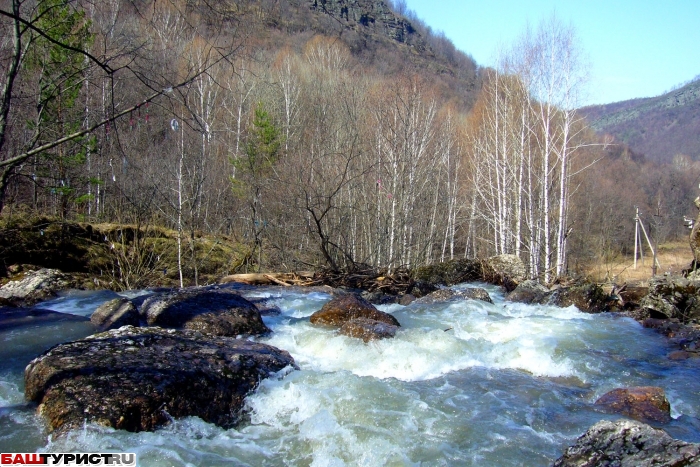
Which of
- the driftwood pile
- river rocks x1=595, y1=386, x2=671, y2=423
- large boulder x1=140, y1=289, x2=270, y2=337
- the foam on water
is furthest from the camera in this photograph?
the driftwood pile

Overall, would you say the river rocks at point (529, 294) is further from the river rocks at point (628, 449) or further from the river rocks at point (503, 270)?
the river rocks at point (628, 449)

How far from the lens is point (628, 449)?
2893 mm

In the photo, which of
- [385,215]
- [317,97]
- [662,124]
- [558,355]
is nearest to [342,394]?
[558,355]

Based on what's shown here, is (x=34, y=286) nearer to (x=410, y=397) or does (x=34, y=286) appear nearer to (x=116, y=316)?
(x=116, y=316)

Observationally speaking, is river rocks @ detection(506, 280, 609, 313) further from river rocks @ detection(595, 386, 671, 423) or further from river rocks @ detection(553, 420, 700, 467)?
river rocks @ detection(553, 420, 700, 467)

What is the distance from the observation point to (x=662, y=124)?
124 meters

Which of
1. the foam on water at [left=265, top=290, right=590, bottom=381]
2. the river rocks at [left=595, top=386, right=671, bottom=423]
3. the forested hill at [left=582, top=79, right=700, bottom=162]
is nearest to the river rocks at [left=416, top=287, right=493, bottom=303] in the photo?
the foam on water at [left=265, top=290, right=590, bottom=381]

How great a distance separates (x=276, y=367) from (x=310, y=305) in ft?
11.7

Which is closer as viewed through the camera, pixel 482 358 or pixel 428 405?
pixel 428 405

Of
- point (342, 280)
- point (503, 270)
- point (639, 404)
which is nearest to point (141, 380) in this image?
point (639, 404)

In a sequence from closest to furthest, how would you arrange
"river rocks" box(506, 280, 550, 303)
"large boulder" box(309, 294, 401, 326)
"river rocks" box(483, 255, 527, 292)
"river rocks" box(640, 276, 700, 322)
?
"large boulder" box(309, 294, 401, 326), "river rocks" box(640, 276, 700, 322), "river rocks" box(506, 280, 550, 303), "river rocks" box(483, 255, 527, 292)

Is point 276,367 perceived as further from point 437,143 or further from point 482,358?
point 437,143

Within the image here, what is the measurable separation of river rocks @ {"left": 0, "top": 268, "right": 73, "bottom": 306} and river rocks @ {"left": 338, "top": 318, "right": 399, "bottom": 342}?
17.3 feet

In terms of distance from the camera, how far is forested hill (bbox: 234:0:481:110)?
48469 mm
